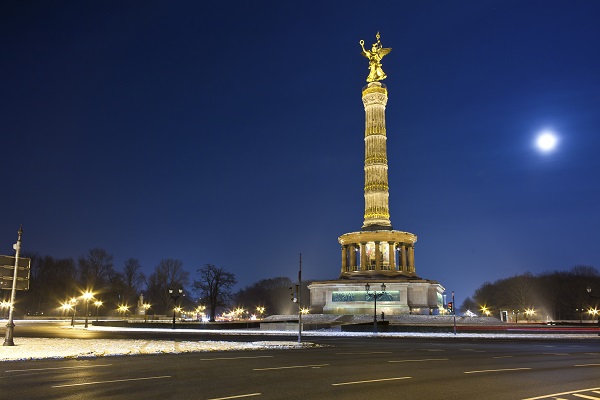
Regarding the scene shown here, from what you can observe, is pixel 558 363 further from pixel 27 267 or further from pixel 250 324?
pixel 250 324

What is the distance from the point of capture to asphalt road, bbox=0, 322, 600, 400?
11.9 metres

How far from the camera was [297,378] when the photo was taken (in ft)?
47.8

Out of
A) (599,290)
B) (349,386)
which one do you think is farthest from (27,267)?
(599,290)

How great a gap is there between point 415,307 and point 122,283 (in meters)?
64.8

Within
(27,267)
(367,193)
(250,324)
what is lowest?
(250,324)

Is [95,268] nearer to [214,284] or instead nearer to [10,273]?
[214,284]

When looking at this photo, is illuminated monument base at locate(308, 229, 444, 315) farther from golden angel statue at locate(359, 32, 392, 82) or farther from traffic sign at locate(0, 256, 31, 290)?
traffic sign at locate(0, 256, 31, 290)

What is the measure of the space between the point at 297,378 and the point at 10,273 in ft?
53.1

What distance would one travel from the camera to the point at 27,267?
2486 centimetres

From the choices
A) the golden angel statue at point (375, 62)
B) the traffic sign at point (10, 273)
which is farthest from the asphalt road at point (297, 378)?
the golden angel statue at point (375, 62)

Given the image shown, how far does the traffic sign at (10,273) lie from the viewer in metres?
23.7

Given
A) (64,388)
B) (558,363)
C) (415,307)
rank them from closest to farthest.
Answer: (64,388) < (558,363) < (415,307)

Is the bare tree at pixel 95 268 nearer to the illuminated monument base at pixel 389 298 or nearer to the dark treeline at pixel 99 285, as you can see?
the dark treeline at pixel 99 285

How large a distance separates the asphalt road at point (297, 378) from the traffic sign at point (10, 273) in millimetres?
6861
